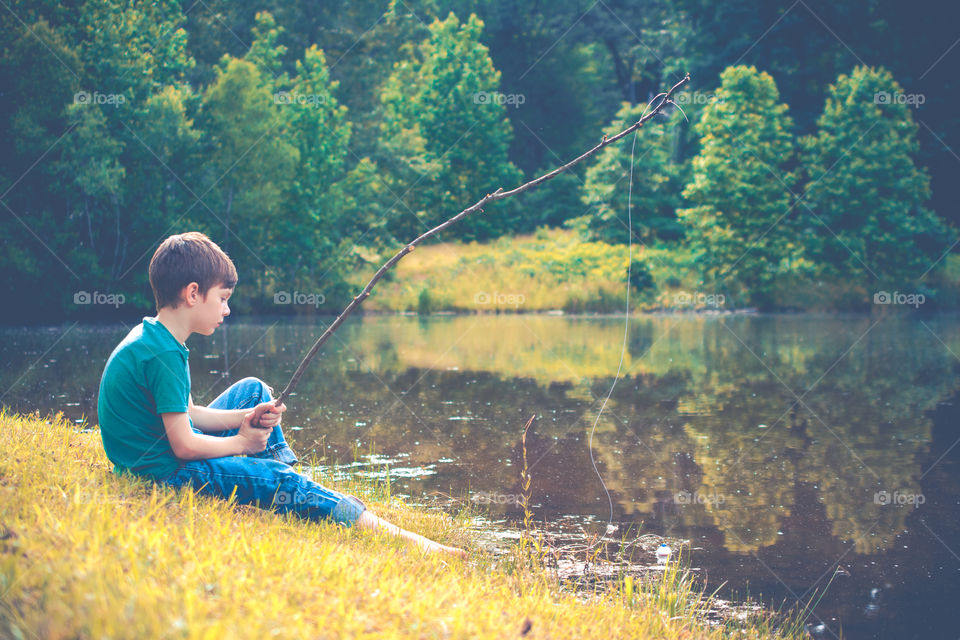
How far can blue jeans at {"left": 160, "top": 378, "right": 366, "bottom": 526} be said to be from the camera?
3.85 meters

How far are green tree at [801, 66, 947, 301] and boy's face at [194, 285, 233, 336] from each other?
91.6 ft

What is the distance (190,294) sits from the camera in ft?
12.5

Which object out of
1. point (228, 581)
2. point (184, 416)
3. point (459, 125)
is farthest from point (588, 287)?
point (228, 581)

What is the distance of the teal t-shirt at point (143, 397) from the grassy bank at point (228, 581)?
0.12m

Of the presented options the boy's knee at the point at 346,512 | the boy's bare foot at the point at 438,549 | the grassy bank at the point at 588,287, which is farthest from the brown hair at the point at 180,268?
the grassy bank at the point at 588,287

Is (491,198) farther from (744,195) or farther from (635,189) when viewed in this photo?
(635,189)

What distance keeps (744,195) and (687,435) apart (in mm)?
21690

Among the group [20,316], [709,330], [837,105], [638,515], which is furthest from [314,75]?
[638,515]

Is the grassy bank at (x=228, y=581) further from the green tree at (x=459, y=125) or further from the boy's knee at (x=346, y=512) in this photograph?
the green tree at (x=459, y=125)

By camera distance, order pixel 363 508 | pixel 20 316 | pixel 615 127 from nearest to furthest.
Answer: pixel 363 508 → pixel 20 316 → pixel 615 127

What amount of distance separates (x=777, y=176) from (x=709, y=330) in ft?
29.6

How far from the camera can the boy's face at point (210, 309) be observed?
387 centimetres

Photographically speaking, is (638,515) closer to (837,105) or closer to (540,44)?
(837,105)

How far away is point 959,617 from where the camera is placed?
4297 millimetres
